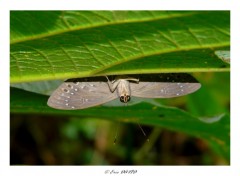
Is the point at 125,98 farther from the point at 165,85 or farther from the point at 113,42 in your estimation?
the point at 113,42

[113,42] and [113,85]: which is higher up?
[113,42]

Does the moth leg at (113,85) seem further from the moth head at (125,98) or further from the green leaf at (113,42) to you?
the green leaf at (113,42)

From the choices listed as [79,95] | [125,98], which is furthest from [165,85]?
[79,95]

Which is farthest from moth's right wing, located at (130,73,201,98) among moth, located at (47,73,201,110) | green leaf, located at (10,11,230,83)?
green leaf, located at (10,11,230,83)

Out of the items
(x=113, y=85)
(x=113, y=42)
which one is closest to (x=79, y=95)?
(x=113, y=85)

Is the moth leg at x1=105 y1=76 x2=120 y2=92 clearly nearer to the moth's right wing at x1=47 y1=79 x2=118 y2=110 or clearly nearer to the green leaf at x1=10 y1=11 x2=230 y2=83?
the moth's right wing at x1=47 y1=79 x2=118 y2=110

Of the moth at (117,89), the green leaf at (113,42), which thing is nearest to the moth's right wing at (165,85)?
the moth at (117,89)

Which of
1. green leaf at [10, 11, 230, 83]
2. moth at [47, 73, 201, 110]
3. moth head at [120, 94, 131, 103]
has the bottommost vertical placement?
moth head at [120, 94, 131, 103]

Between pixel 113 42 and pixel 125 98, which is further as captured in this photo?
pixel 125 98
